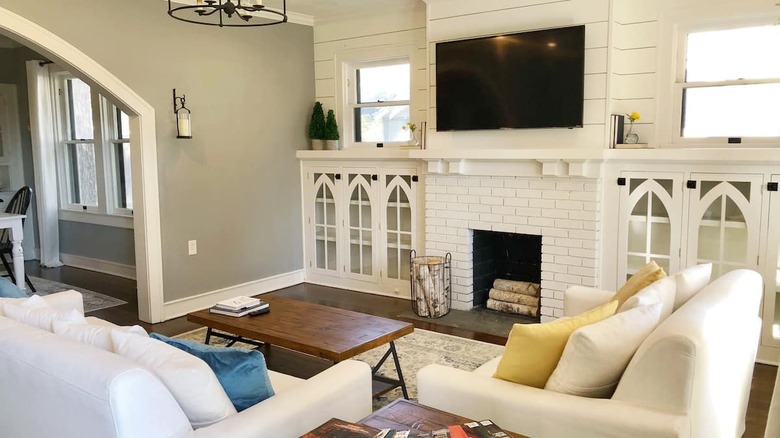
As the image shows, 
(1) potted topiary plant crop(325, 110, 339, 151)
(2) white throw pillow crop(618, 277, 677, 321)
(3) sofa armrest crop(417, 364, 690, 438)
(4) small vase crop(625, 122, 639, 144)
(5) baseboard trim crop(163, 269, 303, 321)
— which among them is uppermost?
(1) potted topiary plant crop(325, 110, 339, 151)

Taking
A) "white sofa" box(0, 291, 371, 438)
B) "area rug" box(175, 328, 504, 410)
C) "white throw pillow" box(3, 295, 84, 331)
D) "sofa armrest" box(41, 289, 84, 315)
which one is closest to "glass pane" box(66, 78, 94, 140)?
"area rug" box(175, 328, 504, 410)

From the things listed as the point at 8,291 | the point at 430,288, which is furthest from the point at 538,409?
the point at 430,288

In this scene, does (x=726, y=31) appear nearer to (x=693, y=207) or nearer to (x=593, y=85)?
(x=593, y=85)

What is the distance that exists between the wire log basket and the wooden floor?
0.14m

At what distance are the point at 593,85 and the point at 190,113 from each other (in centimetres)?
313

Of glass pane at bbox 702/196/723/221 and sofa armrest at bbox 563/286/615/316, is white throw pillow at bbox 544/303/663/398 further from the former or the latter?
glass pane at bbox 702/196/723/221

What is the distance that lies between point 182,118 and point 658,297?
150 inches

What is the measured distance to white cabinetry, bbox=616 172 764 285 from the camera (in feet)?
12.8

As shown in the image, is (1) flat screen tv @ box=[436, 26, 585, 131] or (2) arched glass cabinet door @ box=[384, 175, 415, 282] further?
(2) arched glass cabinet door @ box=[384, 175, 415, 282]

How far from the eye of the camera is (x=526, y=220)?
4.73 m

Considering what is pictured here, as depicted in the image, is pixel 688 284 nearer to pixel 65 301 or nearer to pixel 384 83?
pixel 65 301

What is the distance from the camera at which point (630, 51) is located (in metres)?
4.35

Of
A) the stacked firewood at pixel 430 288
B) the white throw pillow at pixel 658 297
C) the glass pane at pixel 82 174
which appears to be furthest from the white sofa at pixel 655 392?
the glass pane at pixel 82 174

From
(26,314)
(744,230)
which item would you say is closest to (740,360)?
(744,230)
